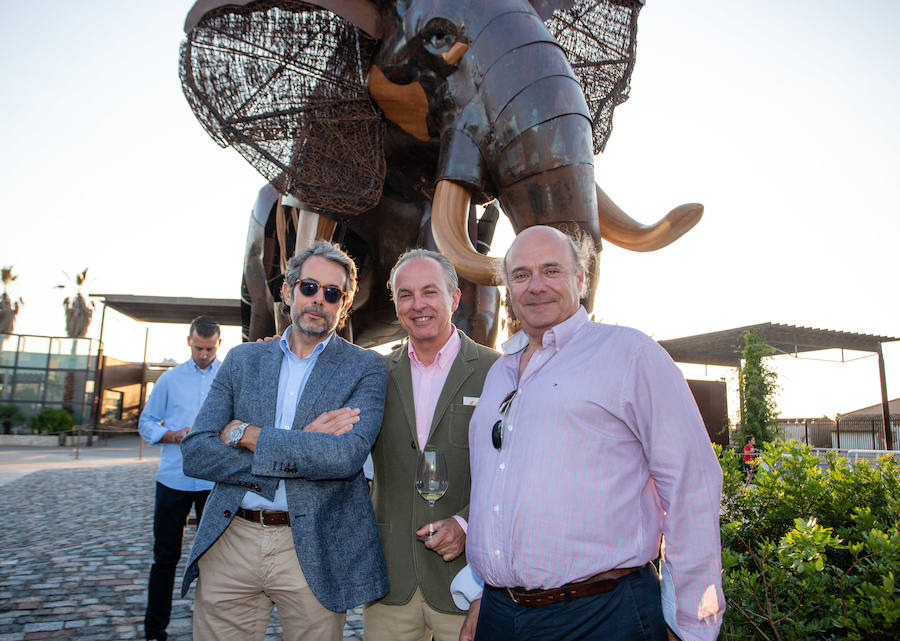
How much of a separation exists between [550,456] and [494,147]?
6.73 feet

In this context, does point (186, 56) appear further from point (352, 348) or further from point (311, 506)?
point (311, 506)

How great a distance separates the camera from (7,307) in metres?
41.7

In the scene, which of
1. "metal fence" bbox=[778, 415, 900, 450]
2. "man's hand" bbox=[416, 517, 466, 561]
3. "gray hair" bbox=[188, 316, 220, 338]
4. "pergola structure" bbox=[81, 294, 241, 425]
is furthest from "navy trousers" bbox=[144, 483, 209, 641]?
"metal fence" bbox=[778, 415, 900, 450]

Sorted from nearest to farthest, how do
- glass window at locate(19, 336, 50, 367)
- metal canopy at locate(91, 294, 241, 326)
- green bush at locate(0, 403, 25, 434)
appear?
1. metal canopy at locate(91, 294, 241, 326)
2. green bush at locate(0, 403, 25, 434)
3. glass window at locate(19, 336, 50, 367)

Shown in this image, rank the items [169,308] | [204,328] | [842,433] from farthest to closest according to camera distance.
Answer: [169,308]
[842,433]
[204,328]

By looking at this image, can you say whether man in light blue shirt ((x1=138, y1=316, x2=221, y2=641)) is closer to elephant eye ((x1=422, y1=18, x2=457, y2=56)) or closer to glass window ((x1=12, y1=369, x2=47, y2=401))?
elephant eye ((x1=422, y1=18, x2=457, y2=56))

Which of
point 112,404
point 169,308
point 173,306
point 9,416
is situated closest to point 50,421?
point 9,416

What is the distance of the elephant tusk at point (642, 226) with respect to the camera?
3520 mm

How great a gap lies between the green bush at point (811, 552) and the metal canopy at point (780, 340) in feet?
57.2

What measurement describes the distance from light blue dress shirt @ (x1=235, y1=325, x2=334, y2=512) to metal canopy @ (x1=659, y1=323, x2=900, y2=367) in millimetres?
18641

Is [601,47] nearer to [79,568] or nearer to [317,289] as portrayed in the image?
[317,289]

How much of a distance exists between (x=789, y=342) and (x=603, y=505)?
73.4 ft

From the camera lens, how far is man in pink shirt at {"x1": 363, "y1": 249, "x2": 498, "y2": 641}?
226 cm

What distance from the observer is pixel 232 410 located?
243cm
